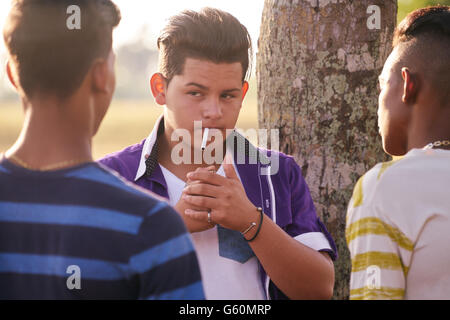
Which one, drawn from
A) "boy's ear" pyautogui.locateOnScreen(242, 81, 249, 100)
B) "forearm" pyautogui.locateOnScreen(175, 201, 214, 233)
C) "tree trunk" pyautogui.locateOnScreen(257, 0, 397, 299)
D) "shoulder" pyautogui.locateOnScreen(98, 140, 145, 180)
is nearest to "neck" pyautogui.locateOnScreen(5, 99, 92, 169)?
"forearm" pyautogui.locateOnScreen(175, 201, 214, 233)

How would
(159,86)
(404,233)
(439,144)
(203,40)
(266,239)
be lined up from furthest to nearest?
(159,86) → (203,40) → (266,239) → (439,144) → (404,233)

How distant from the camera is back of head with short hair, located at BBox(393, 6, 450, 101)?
2281 millimetres

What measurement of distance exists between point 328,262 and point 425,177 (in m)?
0.83

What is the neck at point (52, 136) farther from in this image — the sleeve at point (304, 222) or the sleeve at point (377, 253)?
the sleeve at point (304, 222)

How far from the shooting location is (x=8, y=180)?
1.70 metres

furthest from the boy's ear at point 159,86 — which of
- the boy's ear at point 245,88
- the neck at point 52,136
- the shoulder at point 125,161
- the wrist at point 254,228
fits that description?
the neck at point 52,136

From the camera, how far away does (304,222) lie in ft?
9.16

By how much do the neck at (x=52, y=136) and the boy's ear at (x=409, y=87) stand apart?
4.25ft

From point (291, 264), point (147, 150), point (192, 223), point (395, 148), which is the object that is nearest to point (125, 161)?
point (147, 150)

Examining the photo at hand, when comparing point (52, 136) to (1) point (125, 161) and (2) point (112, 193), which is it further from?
(1) point (125, 161)

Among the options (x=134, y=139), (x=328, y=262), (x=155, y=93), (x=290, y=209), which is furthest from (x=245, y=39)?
(x=134, y=139)

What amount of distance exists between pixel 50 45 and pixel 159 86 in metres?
1.31

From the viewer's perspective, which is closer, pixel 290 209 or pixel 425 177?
pixel 425 177
